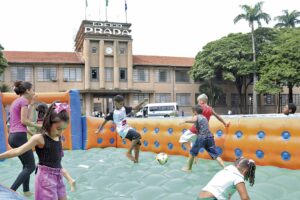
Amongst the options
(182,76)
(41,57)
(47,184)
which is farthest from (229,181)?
(182,76)

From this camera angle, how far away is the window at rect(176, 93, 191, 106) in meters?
40.6

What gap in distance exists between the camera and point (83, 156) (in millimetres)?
9023

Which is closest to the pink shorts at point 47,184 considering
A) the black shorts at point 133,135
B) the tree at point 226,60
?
the black shorts at point 133,135

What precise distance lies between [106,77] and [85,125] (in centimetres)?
2742

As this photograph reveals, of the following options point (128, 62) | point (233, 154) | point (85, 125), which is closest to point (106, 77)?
point (128, 62)

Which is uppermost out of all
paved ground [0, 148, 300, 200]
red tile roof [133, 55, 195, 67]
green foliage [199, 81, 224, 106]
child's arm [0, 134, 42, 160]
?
red tile roof [133, 55, 195, 67]

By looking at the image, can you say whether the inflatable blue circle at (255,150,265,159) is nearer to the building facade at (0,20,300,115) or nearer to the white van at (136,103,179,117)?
the white van at (136,103,179,117)

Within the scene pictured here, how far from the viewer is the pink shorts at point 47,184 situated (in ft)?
10.7

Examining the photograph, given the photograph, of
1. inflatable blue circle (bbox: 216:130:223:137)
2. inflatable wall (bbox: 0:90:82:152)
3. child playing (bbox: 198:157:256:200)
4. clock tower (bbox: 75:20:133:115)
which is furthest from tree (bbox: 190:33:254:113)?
child playing (bbox: 198:157:256:200)

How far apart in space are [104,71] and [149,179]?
3247cm

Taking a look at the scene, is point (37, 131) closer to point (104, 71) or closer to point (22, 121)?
point (22, 121)

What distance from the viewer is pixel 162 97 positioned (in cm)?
3988

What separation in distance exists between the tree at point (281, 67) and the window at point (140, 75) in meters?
11.7

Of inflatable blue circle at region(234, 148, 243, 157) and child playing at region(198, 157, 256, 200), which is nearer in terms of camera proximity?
child playing at region(198, 157, 256, 200)
